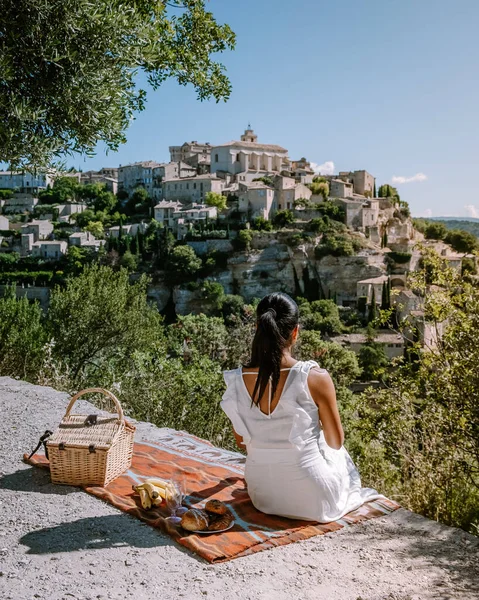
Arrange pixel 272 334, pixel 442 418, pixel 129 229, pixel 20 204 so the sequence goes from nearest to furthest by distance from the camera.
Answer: pixel 272 334 → pixel 442 418 → pixel 129 229 → pixel 20 204

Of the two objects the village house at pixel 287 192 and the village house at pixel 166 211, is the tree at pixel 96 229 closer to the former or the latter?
the village house at pixel 166 211

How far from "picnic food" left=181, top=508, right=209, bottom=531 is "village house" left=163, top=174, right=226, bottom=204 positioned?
60.4 metres

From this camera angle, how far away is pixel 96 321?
32.2 feet

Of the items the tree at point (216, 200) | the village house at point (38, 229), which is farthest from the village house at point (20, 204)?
the tree at point (216, 200)

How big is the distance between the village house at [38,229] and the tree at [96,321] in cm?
5701

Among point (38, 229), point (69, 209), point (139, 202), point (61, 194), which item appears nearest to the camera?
point (38, 229)

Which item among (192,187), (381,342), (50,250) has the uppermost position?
(192,187)

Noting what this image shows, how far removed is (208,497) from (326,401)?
1.03m

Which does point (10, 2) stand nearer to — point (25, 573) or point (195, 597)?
point (25, 573)

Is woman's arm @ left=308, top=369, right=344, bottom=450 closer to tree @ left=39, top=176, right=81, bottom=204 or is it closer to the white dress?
the white dress

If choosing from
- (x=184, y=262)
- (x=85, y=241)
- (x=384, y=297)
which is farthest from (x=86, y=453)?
(x=85, y=241)

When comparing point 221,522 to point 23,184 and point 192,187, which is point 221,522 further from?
point 23,184

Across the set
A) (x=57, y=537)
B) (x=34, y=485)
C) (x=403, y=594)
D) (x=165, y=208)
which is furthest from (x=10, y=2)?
(x=165, y=208)

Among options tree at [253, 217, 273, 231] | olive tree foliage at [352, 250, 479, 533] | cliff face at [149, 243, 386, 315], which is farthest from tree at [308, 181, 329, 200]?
olive tree foliage at [352, 250, 479, 533]
